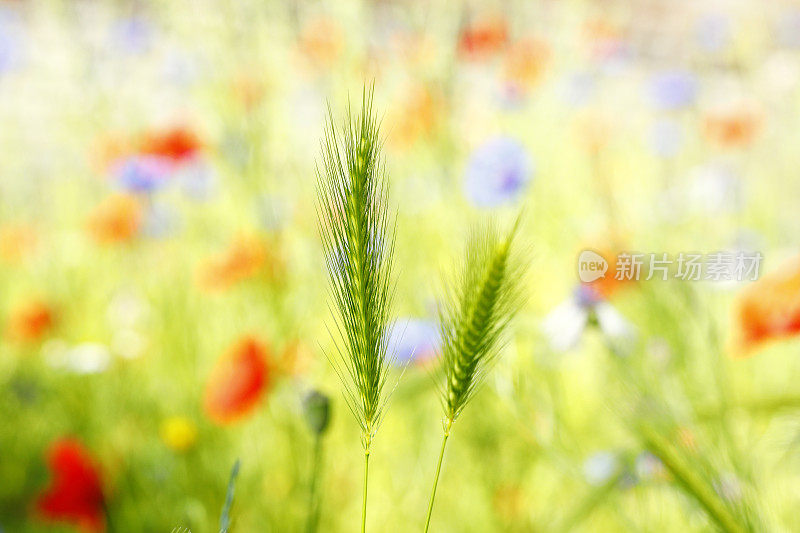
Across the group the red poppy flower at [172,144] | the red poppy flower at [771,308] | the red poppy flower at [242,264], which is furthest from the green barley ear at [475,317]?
the red poppy flower at [172,144]

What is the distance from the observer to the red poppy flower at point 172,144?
0.94m

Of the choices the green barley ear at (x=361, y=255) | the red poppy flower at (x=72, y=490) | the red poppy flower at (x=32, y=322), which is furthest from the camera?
the red poppy flower at (x=32, y=322)

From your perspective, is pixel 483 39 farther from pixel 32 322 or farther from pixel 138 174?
pixel 32 322

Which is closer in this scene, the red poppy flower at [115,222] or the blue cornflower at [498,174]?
the blue cornflower at [498,174]

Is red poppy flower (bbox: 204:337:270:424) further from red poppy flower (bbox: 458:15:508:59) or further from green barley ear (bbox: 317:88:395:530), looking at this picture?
red poppy flower (bbox: 458:15:508:59)

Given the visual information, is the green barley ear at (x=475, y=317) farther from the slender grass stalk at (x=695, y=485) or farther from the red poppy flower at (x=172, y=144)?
the red poppy flower at (x=172, y=144)

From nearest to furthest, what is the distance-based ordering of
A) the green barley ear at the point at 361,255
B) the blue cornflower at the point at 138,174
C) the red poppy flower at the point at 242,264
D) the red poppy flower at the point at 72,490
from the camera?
1. the green barley ear at the point at 361,255
2. the red poppy flower at the point at 72,490
3. the red poppy flower at the point at 242,264
4. the blue cornflower at the point at 138,174

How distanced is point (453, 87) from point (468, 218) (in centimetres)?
16

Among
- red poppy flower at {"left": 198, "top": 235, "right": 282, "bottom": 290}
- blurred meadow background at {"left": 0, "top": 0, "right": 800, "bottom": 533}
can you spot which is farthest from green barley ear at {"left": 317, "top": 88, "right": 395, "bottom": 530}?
red poppy flower at {"left": 198, "top": 235, "right": 282, "bottom": 290}

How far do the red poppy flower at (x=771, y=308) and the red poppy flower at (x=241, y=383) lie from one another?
42cm

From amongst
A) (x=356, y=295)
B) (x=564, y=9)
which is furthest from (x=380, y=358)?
(x=564, y=9)

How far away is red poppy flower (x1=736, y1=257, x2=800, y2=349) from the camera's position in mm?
379

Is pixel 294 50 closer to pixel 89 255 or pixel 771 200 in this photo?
pixel 89 255

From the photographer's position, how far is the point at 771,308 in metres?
0.40
